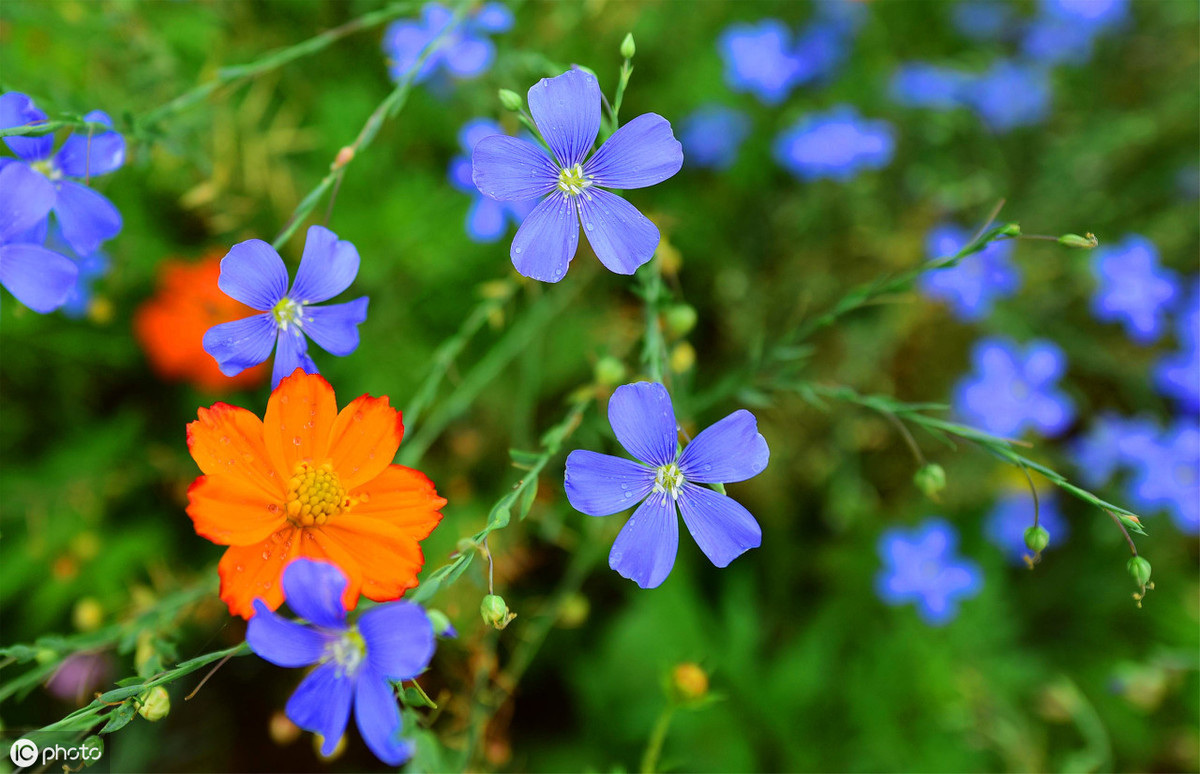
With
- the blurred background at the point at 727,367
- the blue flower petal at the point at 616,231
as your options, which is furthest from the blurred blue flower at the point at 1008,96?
the blue flower petal at the point at 616,231

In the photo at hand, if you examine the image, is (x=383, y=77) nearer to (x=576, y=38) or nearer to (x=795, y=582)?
(x=576, y=38)

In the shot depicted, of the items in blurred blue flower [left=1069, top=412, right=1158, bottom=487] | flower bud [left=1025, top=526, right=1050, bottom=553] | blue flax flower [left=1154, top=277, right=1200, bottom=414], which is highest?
flower bud [left=1025, top=526, right=1050, bottom=553]

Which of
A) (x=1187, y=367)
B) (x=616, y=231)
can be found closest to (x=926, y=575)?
(x=1187, y=367)

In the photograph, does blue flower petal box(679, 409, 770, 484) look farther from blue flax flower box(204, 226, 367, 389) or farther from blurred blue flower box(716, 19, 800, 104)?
blurred blue flower box(716, 19, 800, 104)

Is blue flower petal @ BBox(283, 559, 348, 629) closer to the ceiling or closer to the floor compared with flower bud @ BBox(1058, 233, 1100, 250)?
closer to the floor

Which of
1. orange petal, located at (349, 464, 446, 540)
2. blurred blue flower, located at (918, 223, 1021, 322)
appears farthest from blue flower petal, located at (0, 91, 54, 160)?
blurred blue flower, located at (918, 223, 1021, 322)

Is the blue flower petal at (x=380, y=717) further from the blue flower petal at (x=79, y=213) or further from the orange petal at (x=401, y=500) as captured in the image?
the blue flower petal at (x=79, y=213)

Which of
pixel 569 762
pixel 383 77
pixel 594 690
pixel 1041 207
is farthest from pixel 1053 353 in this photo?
pixel 383 77

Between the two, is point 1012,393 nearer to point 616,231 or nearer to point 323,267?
point 616,231

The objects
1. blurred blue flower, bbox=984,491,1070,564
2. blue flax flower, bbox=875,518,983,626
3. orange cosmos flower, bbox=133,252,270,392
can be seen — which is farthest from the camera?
blurred blue flower, bbox=984,491,1070,564
